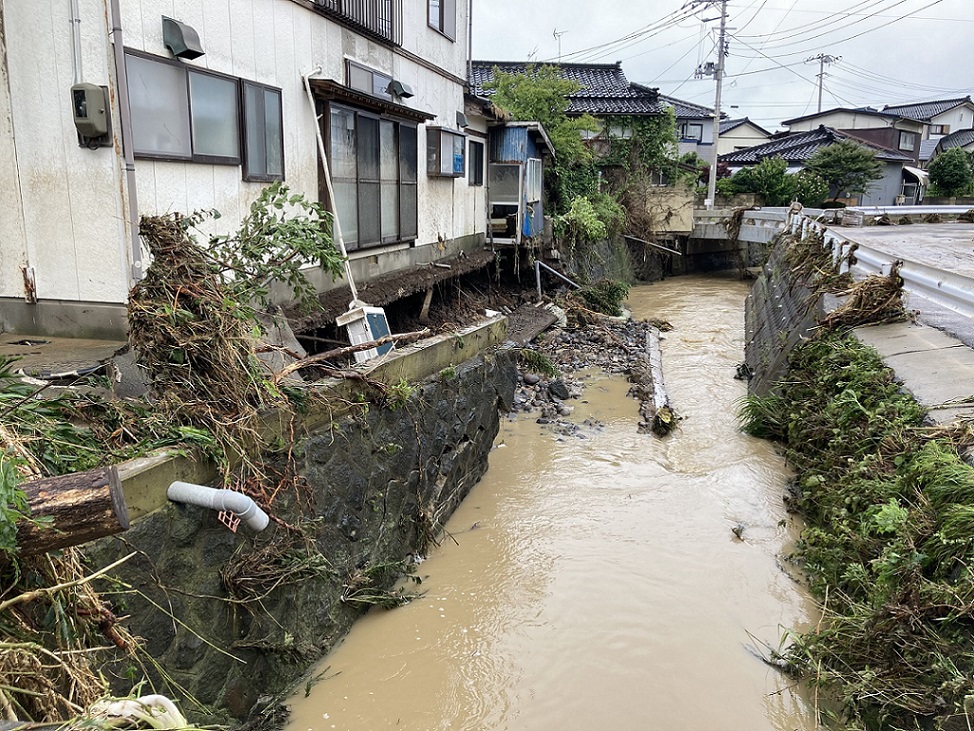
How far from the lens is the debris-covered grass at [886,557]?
3824 millimetres

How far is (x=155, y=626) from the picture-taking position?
3.55 meters

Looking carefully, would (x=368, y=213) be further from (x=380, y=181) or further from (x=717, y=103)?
(x=717, y=103)

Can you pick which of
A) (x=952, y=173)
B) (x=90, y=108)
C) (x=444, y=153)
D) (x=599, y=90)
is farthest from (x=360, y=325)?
(x=952, y=173)

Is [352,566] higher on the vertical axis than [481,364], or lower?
lower

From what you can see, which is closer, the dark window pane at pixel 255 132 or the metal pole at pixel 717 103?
the dark window pane at pixel 255 132

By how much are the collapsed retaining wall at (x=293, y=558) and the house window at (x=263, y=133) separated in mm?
3491

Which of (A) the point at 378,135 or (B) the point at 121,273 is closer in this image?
(B) the point at 121,273

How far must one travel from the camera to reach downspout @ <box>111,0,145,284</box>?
5988 mm

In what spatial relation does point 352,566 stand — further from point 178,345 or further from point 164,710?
point 164,710

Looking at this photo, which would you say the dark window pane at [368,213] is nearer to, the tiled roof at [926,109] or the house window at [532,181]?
the house window at [532,181]

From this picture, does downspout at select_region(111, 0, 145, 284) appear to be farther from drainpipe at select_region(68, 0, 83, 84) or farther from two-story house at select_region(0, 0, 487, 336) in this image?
drainpipe at select_region(68, 0, 83, 84)

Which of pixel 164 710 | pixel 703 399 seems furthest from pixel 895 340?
pixel 164 710

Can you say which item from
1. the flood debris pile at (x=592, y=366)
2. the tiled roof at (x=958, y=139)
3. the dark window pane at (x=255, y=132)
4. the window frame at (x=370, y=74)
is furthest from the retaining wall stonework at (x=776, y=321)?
the tiled roof at (x=958, y=139)

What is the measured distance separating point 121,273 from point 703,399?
926 cm
